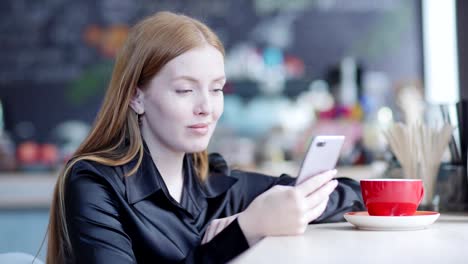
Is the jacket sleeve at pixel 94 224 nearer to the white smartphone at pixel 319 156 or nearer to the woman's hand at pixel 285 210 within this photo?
the woman's hand at pixel 285 210

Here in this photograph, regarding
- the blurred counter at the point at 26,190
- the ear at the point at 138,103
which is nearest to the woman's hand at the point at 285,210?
the ear at the point at 138,103

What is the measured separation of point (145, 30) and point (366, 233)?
63 centimetres

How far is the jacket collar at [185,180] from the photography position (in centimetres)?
156

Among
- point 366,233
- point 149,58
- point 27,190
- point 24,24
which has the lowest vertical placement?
point 27,190

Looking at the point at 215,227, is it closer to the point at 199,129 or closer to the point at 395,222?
the point at 199,129

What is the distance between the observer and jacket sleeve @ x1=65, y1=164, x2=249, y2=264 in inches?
54.7

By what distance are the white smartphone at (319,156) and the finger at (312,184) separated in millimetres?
13

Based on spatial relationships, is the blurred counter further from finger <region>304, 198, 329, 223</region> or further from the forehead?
finger <region>304, 198, 329, 223</region>

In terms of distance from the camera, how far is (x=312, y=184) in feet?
4.52

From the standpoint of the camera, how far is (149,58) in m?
1.60

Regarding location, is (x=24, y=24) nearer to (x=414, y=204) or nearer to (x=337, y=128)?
(x=337, y=128)

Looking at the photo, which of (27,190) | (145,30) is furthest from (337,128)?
(145,30)

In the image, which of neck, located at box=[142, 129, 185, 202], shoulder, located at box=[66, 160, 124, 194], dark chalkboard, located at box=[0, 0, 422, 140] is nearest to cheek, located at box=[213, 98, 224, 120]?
neck, located at box=[142, 129, 185, 202]

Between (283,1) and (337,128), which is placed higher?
(283,1)
